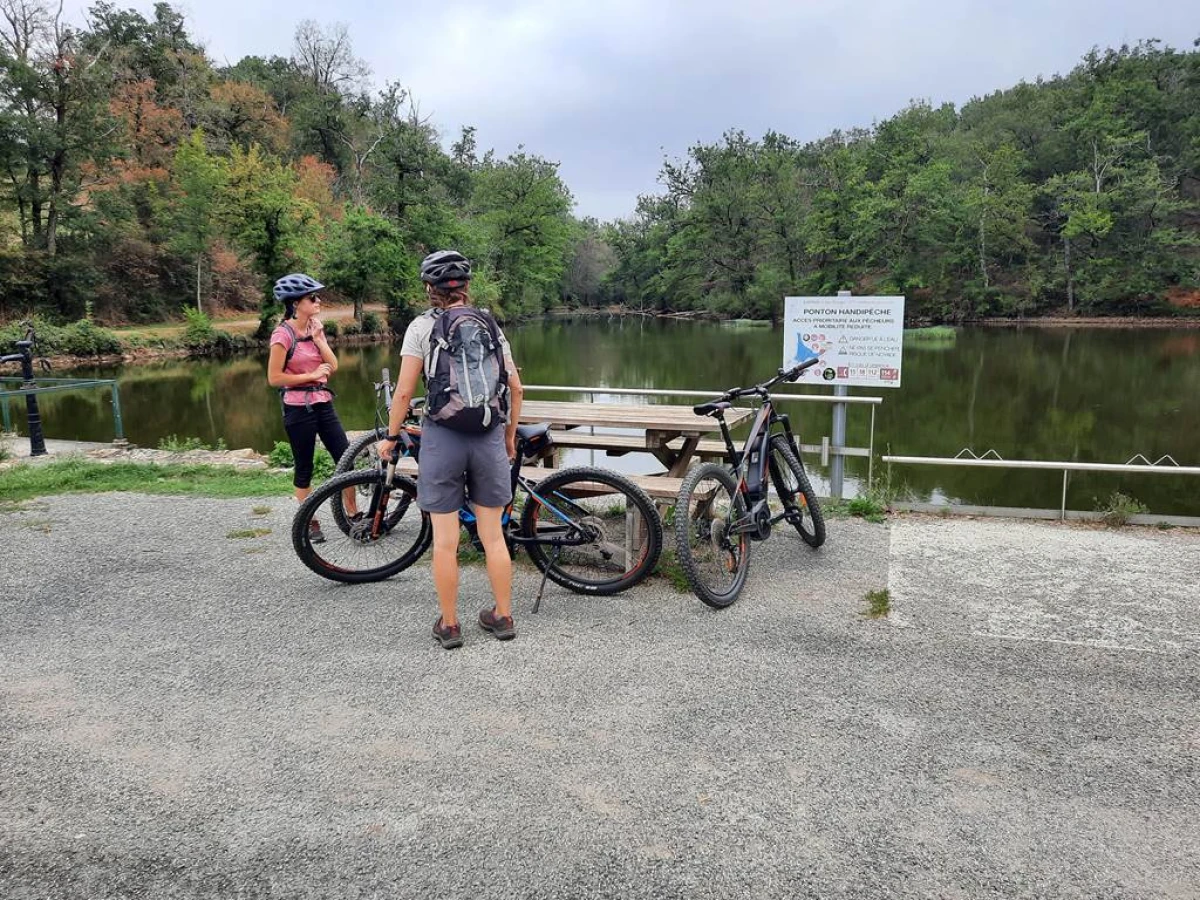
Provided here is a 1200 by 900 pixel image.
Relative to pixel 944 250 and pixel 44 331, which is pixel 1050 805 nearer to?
pixel 44 331

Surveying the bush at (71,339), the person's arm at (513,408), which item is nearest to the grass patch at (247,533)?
the person's arm at (513,408)

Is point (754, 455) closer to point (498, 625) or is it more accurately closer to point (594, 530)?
point (594, 530)

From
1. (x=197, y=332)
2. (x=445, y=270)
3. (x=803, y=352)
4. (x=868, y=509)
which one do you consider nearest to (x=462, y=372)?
(x=445, y=270)

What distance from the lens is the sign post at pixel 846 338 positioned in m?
5.37

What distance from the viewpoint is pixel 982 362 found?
25828mm

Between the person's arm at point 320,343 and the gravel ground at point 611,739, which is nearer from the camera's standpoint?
the gravel ground at point 611,739

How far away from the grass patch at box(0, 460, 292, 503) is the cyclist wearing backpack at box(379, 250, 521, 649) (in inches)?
137

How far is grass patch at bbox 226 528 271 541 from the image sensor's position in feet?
16.7

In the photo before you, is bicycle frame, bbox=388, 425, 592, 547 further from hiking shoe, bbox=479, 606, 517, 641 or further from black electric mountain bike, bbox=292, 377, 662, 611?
hiking shoe, bbox=479, 606, 517, 641

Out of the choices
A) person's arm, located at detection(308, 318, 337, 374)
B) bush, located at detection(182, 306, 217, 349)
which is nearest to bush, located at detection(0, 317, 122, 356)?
bush, located at detection(182, 306, 217, 349)

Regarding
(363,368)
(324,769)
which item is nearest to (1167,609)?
(324,769)

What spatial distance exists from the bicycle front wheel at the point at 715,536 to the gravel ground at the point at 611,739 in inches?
5.4

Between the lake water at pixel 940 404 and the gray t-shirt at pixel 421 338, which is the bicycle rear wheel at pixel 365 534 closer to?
the gray t-shirt at pixel 421 338

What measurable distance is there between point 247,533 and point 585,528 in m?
2.47
